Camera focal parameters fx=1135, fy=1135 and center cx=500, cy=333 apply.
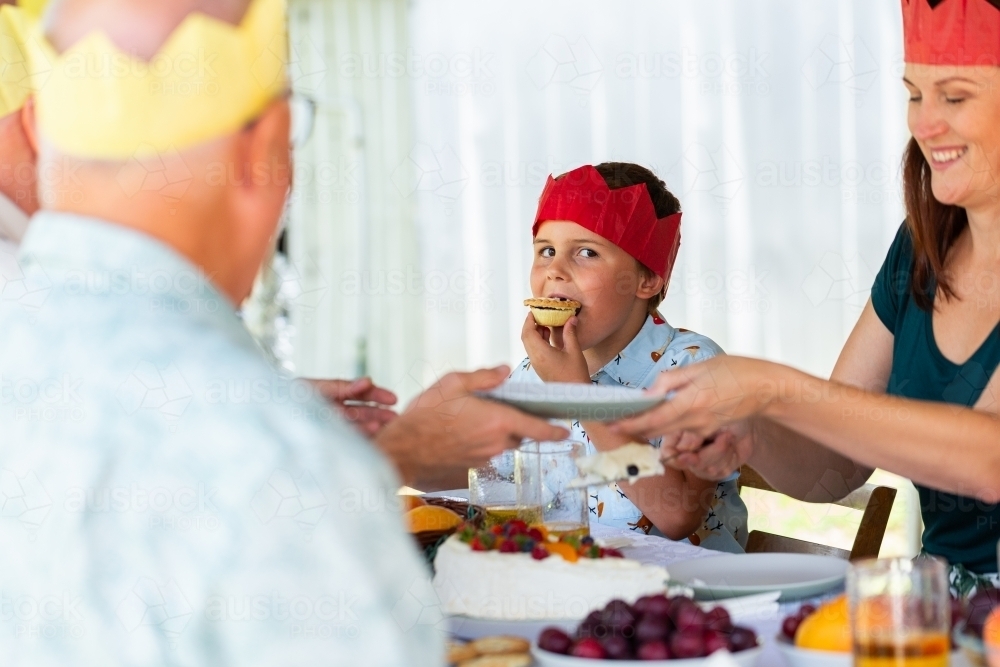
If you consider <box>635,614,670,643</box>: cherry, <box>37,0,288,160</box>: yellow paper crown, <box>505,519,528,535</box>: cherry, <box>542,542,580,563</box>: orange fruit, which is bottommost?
<box>542,542,580,563</box>: orange fruit

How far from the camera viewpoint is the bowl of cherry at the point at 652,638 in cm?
124

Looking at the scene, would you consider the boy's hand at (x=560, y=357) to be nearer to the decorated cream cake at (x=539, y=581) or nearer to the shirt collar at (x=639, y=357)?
the shirt collar at (x=639, y=357)

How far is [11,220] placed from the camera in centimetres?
188

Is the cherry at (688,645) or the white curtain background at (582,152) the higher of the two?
the white curtain background at (582,152)

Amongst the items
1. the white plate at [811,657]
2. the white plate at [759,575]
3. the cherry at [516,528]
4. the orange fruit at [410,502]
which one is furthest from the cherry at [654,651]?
the orange fruit at [410,502]

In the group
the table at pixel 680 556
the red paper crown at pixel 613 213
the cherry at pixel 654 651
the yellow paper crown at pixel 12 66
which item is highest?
the yellow paper crown at pixel 12 66

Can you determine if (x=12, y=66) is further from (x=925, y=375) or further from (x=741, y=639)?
(x=925, y=375)

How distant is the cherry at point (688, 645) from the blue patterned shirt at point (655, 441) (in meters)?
1.36

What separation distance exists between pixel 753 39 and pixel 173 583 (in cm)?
511

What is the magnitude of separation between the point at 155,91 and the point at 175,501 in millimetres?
314

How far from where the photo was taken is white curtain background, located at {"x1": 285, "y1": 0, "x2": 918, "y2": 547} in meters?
5.43

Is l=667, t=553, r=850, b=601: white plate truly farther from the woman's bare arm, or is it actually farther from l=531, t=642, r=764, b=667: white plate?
the woman's bare arm

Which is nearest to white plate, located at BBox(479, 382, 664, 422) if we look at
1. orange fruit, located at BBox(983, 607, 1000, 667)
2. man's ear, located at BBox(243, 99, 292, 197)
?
orange fruit, located at BBox(983, 607, 1000, 667)

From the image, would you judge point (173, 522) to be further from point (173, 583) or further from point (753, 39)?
point (753, 39)
